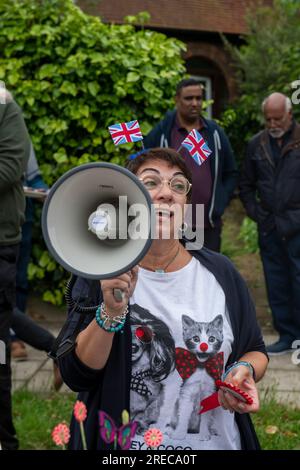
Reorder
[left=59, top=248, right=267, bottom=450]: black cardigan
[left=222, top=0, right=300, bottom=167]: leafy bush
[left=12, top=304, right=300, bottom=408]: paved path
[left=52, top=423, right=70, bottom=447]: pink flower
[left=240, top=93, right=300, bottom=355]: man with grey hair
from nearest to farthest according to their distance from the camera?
[left=52, top=423, right=70, bottom=447]: pink flower < [left=59, top=248, right=267, bottom=450]: black cardigan < [left=12, top=304, right=300, bottom=408]: paved path < [left=240, top=93, right=300, bottom=355]: man with grey hair < [left=222, top=0, right=300, bottom=167]: leafy bush

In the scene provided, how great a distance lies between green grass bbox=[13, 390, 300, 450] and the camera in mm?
3816

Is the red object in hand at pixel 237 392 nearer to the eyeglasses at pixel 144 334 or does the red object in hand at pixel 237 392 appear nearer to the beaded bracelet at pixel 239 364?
the beaded bracelet at pixel 239 364

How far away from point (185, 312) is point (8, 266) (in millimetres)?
1490

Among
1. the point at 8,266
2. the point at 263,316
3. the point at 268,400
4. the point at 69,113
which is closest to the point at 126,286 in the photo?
the point at 8,266

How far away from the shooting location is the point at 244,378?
80.5 inches

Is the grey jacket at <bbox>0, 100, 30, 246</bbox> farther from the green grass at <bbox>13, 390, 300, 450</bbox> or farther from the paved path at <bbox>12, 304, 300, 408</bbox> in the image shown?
the paved path at <bbox>12, 304, 300, 408</bbox>

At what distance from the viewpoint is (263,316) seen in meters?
6.74

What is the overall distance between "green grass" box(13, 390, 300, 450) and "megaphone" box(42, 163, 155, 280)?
231 cm

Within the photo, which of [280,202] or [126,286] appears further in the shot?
[280,202]

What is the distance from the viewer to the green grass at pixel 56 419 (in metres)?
3.82

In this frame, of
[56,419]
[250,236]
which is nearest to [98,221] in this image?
[56,419]

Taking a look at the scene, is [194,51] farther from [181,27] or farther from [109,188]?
[109,188]

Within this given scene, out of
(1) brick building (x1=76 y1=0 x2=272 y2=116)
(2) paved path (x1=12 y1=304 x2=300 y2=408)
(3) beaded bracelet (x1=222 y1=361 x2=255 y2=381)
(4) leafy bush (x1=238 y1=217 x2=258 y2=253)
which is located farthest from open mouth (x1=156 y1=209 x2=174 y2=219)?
(1) brick building (x1=76 y1=0 x2=272 y2=116)
